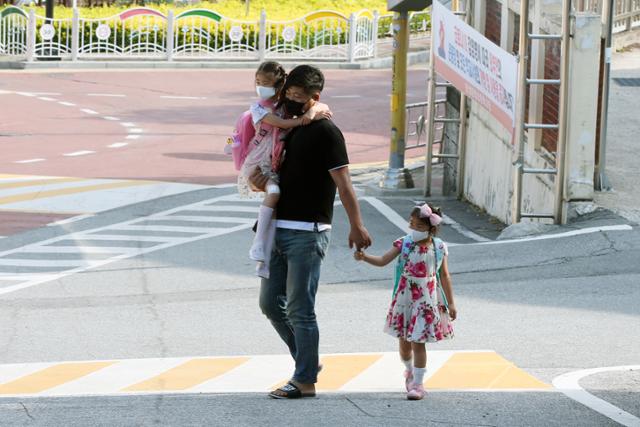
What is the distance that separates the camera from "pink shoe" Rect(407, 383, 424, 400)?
767 centimetres

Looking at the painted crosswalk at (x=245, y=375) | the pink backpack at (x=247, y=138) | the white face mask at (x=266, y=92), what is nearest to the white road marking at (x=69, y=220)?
the painted crosswalk at (x=245, y=375)

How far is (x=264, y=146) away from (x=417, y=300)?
1231 millimetres

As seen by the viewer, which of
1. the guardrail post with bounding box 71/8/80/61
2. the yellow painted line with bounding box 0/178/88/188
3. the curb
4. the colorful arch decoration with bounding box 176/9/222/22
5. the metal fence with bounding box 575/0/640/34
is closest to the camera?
the yellow painted line with bounding box 0/178/88/188

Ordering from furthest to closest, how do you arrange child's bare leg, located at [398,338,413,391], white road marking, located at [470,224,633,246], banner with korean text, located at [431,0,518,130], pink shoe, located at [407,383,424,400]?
banner with korean text, located at [431,0,518,130]
white road marking, located at [470,224,633,246]
child's bare leg, located at [398,338,413,391]
pink shoe, located at [407,383,424,400]

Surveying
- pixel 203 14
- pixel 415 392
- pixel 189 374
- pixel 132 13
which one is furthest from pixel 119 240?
pixel 203 14

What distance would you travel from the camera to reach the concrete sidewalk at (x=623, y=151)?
46.3ft

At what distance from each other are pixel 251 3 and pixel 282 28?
38.2 ft

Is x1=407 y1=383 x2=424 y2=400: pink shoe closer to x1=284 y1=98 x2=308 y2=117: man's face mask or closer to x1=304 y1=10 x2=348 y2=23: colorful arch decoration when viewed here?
x1=284 y1=98 x2=308 y2=117: man's face mask

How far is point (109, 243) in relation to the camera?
14.8 metres

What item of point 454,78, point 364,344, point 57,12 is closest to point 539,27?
point 454,78

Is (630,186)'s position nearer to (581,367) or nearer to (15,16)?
(581,367)

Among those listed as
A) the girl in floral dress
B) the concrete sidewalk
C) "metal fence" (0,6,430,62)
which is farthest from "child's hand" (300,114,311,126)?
"metal fence" (0,6,430,62)

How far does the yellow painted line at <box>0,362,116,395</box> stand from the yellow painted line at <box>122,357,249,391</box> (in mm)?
522

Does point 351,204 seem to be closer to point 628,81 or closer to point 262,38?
point 628,81
